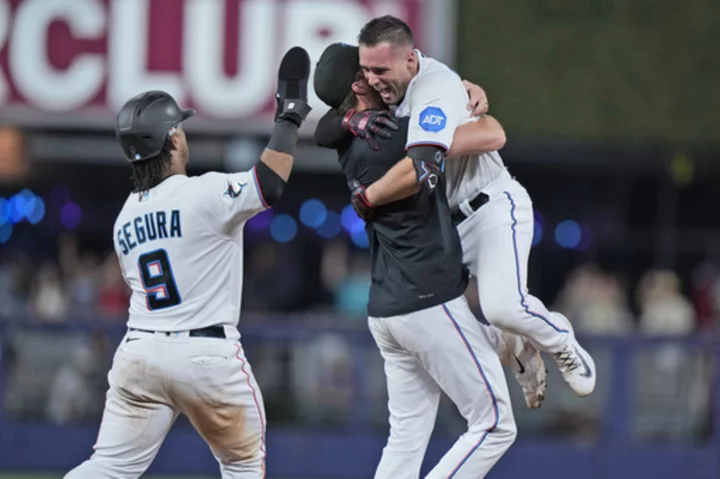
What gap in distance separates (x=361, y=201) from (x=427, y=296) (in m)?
0.50

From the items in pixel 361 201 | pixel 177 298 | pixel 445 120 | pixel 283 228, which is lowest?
pixel 283 228

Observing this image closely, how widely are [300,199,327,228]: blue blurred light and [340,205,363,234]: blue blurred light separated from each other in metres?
0.34

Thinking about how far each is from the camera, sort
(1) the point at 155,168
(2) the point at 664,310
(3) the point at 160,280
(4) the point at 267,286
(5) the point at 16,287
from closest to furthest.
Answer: (3) the point at 160,280
(1) the point at 155,168
(2) the point at 664,310
(5) the point at 16,287
(4) the point at 267,286

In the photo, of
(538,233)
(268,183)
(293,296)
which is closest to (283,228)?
(538,233)

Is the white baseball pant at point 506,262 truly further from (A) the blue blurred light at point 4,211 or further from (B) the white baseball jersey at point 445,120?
(A) the blue blurred light at point 4,211

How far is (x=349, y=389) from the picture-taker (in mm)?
9984

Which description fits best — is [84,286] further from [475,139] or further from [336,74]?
[475,139]

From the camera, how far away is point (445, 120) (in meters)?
5.02

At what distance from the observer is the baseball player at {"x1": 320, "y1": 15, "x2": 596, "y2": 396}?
5.02 m

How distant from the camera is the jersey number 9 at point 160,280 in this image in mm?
5051

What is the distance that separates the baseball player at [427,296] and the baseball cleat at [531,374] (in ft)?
0.94

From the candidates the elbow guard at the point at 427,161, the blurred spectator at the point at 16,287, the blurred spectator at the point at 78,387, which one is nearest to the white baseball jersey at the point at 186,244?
the elbow guard at the point at 427,161

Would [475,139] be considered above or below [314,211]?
above

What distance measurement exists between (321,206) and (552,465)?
7.78m
